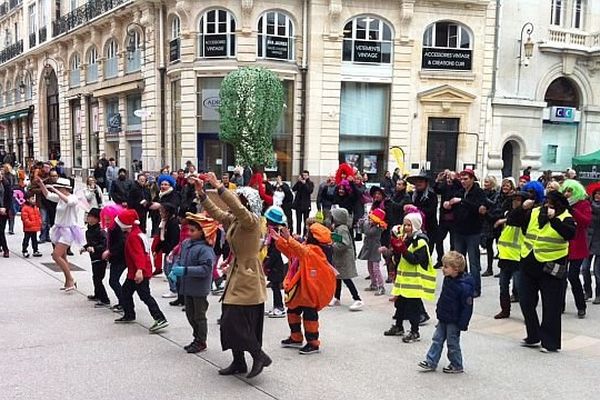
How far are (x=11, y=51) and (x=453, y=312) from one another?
51378 millimetres

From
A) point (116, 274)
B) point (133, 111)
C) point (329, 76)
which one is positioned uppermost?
point (329, 76)

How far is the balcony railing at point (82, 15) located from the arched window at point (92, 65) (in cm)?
170

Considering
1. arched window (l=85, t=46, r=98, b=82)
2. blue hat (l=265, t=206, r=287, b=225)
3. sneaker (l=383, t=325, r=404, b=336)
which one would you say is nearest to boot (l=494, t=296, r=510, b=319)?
sneaker (l=383, t=325, r=404, b=336)

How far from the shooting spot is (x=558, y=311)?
6137 mm

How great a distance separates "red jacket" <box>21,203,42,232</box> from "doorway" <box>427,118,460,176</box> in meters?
19.2

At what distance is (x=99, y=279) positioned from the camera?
25.6 ft

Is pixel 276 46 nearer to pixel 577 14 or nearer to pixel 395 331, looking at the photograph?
pixel 577 14

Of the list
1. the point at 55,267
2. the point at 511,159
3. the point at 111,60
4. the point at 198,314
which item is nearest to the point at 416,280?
the point at 198,314

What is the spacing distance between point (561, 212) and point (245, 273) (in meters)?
3.62

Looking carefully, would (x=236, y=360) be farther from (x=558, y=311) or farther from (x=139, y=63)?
(x=139, y=63)

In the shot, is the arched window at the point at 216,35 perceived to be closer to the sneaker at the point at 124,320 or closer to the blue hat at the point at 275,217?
the sneaker at the point at 124,320

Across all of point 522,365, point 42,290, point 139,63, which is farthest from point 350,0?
point 522,365

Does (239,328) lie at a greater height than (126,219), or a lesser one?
lesser

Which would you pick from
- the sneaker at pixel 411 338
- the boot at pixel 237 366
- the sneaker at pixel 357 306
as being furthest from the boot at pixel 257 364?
the sneaker at pixel 357 306
